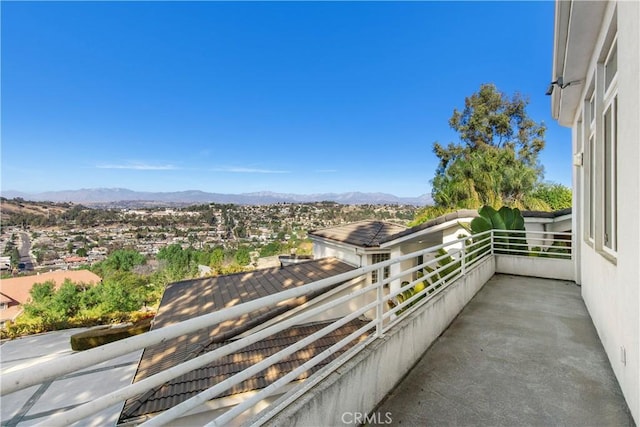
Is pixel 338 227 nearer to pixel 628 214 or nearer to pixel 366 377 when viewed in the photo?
pixel 366 377

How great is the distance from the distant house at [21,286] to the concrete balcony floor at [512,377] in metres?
32.3

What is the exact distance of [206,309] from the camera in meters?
9.11

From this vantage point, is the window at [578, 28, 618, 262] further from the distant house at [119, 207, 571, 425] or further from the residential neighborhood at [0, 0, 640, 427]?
the distant house at [119, 207, 571, 425]

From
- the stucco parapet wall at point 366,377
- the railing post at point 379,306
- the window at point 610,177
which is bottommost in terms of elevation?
the stucco parapet wall at point 366,377

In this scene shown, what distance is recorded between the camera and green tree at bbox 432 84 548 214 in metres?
20.9

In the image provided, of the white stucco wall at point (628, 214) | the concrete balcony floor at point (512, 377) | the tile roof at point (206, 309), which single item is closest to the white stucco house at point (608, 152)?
the white stucco wall at point (628, 214)

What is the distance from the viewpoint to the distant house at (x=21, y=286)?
83.9 feet

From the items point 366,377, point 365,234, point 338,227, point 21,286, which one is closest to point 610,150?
point 366,377

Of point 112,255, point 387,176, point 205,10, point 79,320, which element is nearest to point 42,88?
point 112,255

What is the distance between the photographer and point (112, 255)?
40.8 metres

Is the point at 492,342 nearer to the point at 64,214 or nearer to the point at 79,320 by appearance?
the point at 79,320

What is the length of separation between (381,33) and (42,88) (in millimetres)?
37269

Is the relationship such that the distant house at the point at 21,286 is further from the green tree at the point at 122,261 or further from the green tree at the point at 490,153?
the green tree at the point at 490,153

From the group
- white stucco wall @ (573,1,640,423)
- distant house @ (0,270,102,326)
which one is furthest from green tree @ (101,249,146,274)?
white stucco wall @ (573,1,640,423)
